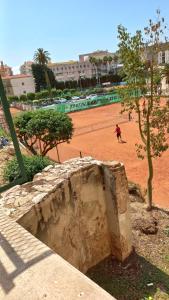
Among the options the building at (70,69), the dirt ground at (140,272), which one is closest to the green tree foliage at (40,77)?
the building at (70,69)

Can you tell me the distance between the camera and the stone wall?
6242 millimetres

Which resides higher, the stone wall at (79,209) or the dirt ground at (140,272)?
the stone wall at (79,209)

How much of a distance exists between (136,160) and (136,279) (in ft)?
39.7

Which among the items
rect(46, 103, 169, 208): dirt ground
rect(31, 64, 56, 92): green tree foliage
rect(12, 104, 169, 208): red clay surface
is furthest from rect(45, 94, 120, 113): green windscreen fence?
rect(31, 64, 56, 92): green tree foliage

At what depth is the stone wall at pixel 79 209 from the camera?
6.24 m

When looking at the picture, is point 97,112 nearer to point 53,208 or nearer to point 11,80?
point 53,208

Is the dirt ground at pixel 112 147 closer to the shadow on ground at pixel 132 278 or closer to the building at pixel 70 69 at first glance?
the shadow on ground at pixel 132 278

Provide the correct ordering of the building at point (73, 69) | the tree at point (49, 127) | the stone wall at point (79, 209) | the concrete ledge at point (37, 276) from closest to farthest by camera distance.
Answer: the concrete ledge at point (37, 276)
the stone wall at point (79, 209)
the tree at point (49, 127)
the building at point (73, 69)

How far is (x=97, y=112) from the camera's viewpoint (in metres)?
43.6

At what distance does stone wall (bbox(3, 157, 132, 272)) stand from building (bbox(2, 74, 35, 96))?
7835 centimetres

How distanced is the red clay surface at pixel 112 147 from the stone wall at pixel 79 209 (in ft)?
17.5

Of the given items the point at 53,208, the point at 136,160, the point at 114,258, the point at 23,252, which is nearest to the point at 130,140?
the point at 136,160

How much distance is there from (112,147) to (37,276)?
20.3m

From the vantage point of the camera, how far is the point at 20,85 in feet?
270
